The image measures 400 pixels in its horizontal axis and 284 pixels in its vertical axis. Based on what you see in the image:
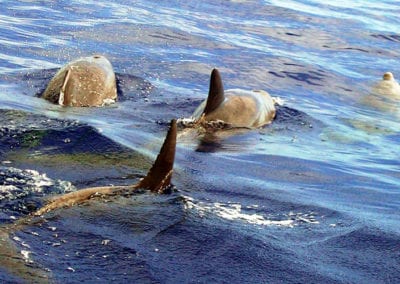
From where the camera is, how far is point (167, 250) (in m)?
5.93

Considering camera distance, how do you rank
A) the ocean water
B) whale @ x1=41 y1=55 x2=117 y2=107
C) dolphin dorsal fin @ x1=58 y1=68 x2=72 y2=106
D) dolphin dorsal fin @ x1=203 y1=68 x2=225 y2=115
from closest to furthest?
1. the ocean water
2. dolphin dorsal fin @ x1=203 y1=68 x2=225 y2=115
3. dolphin dorsal fin @ x1=58 y1=68 x2=72 y2=106
4. whale @ x1=41 y1=55 x2=117 y2=107

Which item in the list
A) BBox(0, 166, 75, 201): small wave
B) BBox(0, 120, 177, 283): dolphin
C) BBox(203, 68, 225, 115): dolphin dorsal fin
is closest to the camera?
BBox(0, 120, 177, 283): dolphin

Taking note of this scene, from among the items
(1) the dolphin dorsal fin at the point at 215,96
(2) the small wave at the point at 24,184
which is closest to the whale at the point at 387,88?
(1) the dolphin dorsal fin at the point at 215,96

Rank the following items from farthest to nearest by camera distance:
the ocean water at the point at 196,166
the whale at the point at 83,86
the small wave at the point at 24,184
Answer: the whale at the point at 83,86, the small wave at the point at 24,184, the ocean water at the point at 196,166

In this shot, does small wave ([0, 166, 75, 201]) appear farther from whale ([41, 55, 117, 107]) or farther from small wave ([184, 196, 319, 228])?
whale ([41, 55, 117, 107])

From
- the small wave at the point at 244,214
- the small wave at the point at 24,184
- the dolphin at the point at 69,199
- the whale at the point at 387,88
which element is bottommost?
the whale at the point at 387,88

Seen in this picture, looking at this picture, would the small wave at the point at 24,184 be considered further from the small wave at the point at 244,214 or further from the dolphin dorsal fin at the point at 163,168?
the small wave at the point at 244,214

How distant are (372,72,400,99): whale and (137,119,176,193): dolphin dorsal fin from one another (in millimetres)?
9544

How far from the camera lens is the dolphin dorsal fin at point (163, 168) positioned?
6.75 metres

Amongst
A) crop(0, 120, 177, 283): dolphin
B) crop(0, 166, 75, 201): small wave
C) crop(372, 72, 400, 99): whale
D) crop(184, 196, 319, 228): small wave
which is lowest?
crop(372, 72, 400, 99): whale

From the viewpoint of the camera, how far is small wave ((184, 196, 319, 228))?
679 cm

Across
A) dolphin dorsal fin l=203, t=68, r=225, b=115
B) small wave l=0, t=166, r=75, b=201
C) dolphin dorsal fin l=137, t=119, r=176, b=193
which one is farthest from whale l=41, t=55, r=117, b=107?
dolphin dorsal fin l=137, t=119, r=176, b=193

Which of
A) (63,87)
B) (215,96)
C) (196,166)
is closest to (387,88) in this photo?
(215,96)

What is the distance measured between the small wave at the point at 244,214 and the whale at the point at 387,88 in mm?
9031
